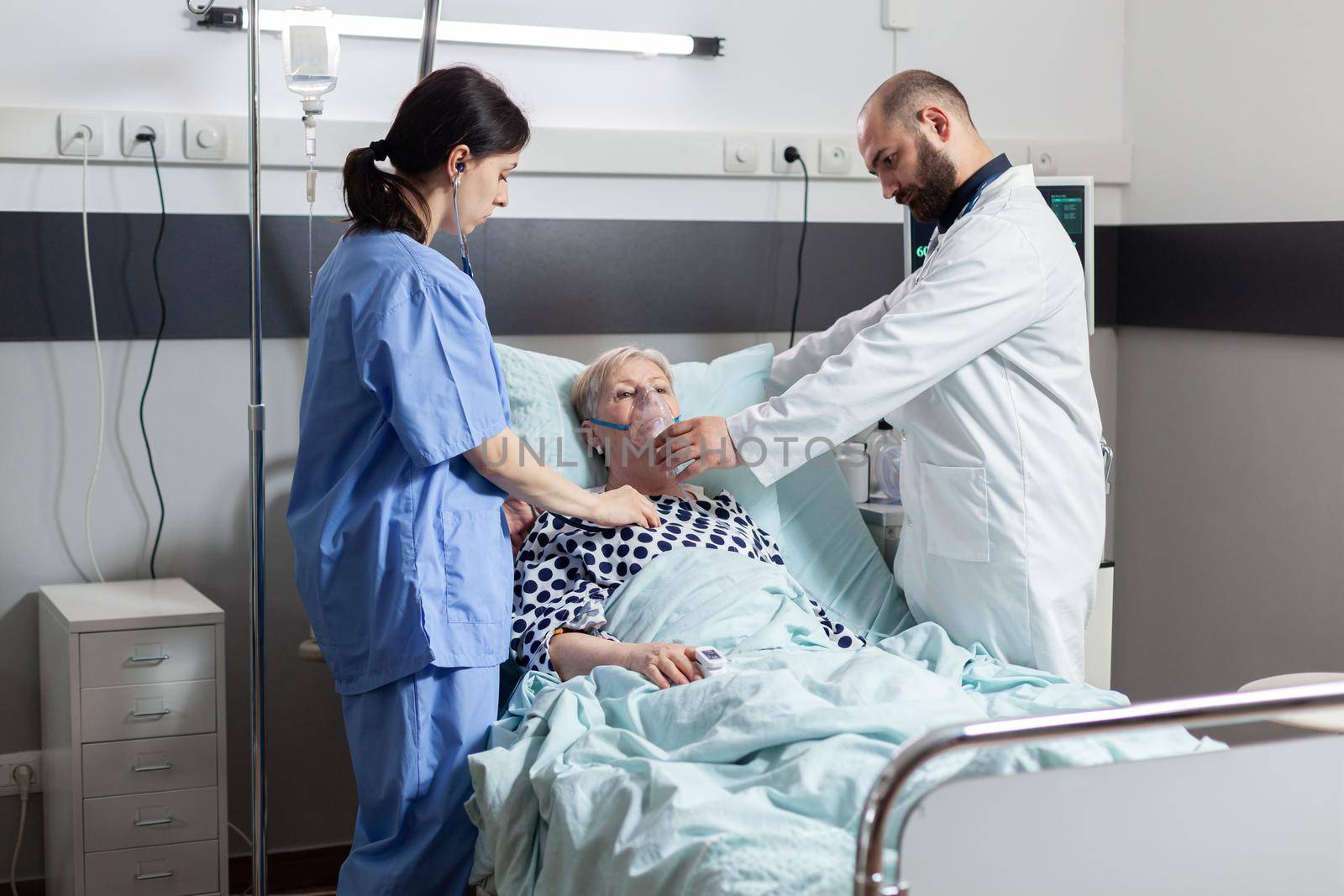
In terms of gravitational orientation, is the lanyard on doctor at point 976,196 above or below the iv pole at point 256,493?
above

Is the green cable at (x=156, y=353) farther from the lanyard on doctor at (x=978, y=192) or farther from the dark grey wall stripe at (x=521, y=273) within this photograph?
the lanyard on doctor at (x=978, y=192)

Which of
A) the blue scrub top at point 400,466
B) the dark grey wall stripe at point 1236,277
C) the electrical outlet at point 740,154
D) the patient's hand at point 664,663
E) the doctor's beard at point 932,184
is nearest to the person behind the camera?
the blue scrub top at point 400,466

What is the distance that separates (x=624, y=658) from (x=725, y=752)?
0.39 m

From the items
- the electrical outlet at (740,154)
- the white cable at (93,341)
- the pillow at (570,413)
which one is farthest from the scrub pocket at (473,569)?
the electrical outlet at (740,154)

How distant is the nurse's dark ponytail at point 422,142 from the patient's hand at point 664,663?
725 mm

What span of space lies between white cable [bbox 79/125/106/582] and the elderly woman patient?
0.98 meters

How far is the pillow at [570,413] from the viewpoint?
2.53m

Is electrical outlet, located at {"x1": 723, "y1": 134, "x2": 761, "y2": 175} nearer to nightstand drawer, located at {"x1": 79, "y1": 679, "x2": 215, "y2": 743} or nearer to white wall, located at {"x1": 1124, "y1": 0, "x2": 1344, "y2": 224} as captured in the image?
white wall, located at {"x1": 1124, "y1": 0, "x2": 1344, "y2": 224}

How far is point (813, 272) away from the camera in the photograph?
10.5 feet

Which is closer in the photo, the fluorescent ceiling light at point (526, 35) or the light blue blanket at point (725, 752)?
the light blue blanket at point (725, 752)

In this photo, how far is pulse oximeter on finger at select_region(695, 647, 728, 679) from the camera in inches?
75.5

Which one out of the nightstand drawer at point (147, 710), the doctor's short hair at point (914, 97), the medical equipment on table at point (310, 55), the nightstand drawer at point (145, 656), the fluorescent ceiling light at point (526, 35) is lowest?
the nightstand drawer at point (147, 710)

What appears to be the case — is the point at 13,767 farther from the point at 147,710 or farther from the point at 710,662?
the point at 710,662

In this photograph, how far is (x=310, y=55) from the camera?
245cm
